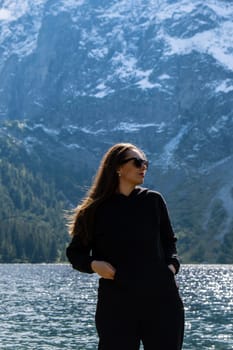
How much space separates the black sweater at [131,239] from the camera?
10539mm

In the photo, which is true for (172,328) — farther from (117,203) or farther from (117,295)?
(117,203)

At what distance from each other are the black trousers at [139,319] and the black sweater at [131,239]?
287mm

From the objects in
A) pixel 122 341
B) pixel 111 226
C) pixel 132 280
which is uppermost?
pixel 111 226

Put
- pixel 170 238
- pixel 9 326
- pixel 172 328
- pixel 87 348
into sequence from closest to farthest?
pixel 172 328 → pixel 170 238 → pixel 87 348 → pixel 9 326

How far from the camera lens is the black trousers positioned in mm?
10336

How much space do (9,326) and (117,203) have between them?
69812 millimetres

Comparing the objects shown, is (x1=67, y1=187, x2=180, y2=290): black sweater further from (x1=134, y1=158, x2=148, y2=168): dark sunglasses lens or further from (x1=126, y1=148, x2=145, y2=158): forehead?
(x1=126, y1=148, x2=145, y2=158): forehead

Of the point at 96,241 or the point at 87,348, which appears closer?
the point at 96,241

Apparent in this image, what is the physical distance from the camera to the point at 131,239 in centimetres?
1058

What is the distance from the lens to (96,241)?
1095 centimetres

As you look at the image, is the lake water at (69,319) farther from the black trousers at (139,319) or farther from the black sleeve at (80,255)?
the black trousers at (139,319)

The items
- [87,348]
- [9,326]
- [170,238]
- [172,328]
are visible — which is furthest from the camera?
[9,326]

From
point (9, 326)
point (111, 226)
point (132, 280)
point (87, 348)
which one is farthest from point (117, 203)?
point (9, 326)

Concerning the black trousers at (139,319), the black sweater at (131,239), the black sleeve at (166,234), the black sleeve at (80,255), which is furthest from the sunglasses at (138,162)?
A: the black trousers at (139,319)
